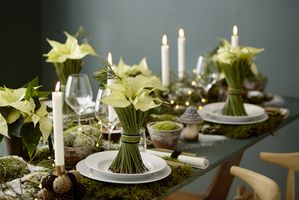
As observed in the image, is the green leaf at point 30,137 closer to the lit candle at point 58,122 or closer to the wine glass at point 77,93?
the lit candle at point 58,122

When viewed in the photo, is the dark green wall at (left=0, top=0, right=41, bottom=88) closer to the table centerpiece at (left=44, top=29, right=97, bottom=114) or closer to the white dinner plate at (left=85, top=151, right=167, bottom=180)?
the table centerpiece at (left=44, top=29, right=97, bottom=114)

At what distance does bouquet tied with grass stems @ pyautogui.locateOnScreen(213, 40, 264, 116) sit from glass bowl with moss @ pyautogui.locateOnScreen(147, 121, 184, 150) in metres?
0.46

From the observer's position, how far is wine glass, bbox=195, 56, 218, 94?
9.19ft

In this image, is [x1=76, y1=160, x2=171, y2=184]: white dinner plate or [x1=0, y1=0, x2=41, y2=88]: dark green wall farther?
[x1=0, y1=0, x2=41, y2=88]: dark green wall

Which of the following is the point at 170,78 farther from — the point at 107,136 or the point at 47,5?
the point at 47,5

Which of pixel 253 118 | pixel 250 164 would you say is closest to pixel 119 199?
pixel 253 118

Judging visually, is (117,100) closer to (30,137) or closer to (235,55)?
(30,137)

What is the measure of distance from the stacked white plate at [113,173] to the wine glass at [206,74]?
970 mm

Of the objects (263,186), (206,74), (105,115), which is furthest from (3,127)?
(206,74)

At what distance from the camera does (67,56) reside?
2455 mm

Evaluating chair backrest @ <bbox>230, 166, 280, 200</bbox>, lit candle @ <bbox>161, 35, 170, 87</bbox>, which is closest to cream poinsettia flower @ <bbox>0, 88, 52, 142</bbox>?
chair backrest @ <bbox>230, 166, 280, 200</bbox>

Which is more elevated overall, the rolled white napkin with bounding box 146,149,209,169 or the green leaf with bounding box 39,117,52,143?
the green leaf with bounding box 39,117,52,143

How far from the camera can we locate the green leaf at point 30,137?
5.58ft

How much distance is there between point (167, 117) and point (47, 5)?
2.19 m
